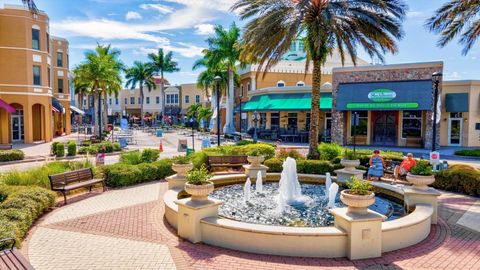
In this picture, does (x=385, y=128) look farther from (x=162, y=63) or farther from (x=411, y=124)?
(x=162, y=63)

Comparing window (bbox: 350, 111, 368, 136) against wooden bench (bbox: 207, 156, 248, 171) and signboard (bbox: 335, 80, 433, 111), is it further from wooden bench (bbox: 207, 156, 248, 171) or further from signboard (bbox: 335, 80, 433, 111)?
wooden bench (bbox: 207, 156, 248, 171)

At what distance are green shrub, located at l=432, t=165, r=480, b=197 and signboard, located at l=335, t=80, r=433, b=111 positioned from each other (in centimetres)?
1607

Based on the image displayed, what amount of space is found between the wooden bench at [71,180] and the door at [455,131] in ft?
92.6

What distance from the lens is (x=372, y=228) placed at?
716cm

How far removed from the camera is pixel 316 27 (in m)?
15.7

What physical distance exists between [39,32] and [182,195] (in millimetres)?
29697

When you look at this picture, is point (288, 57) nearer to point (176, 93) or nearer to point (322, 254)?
point (176, 93)

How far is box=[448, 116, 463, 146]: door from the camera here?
29.7 meters

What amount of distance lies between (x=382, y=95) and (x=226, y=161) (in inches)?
721

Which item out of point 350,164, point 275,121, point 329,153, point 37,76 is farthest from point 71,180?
point 275,121

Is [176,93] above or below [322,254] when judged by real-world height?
above

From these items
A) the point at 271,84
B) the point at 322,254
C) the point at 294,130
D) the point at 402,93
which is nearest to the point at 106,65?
the point at 271,84

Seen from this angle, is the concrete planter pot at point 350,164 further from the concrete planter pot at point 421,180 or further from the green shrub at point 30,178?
the green shrub at point 30,178

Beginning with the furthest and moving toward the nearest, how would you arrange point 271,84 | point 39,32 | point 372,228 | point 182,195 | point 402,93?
point 271,84 < point 39,32 < point 402,93 < point 182,195 < point 372,228
